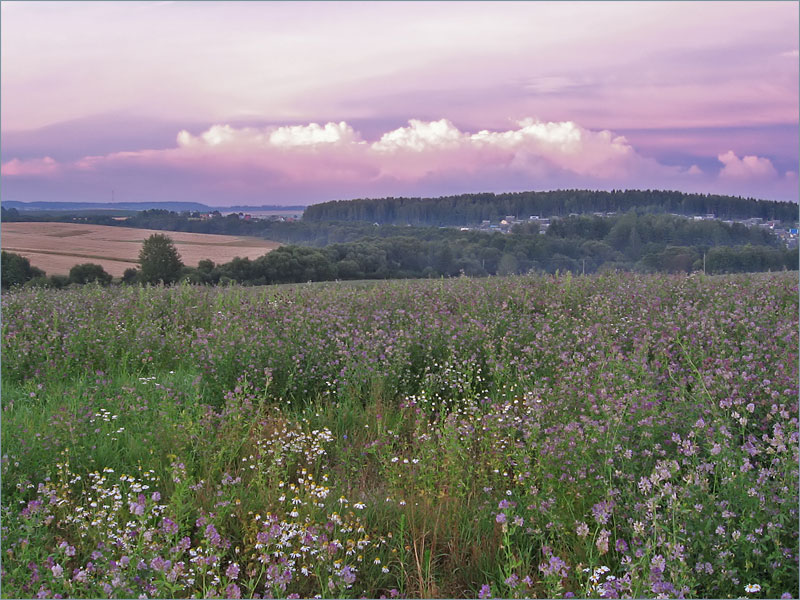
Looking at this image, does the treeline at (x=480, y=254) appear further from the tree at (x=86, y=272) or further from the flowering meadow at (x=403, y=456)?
the flowering meadow at (x=403, y=456)

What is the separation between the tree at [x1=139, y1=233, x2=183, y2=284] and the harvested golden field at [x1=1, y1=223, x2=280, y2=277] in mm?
249

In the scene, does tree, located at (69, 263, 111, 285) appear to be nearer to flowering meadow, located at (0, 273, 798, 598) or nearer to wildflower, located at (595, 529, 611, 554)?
flowering meadow, located at (0, 273, 798, 598)

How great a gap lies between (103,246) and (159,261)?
556 centimetres

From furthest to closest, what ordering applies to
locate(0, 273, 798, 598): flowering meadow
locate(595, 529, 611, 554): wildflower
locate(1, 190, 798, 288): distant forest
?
locate(1, 190, 798, 288): distant forest < locate(0, 273, 798, 598): flowering meadow < locate(595, 529, 611, 554): wildflower

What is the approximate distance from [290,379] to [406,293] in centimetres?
360

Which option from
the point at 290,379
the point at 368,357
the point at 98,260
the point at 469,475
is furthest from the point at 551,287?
the point at 98,260

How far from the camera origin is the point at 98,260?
16.3 meters

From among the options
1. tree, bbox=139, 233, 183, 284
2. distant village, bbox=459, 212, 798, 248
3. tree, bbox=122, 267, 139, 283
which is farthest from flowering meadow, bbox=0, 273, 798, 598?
distant village, bbox=459, 212, 798, 248

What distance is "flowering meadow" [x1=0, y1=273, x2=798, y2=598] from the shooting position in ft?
9.36

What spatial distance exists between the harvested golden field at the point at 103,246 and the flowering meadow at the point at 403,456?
8.20 metres

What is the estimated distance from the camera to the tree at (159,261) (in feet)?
48.7

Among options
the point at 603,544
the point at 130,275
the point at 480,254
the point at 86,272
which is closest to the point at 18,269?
the point at 86,272

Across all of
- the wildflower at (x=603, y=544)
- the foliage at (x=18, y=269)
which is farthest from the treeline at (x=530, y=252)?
the wildflower at (x=603, y=544)

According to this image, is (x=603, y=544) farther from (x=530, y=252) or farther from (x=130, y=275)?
(x=130, y=275)
